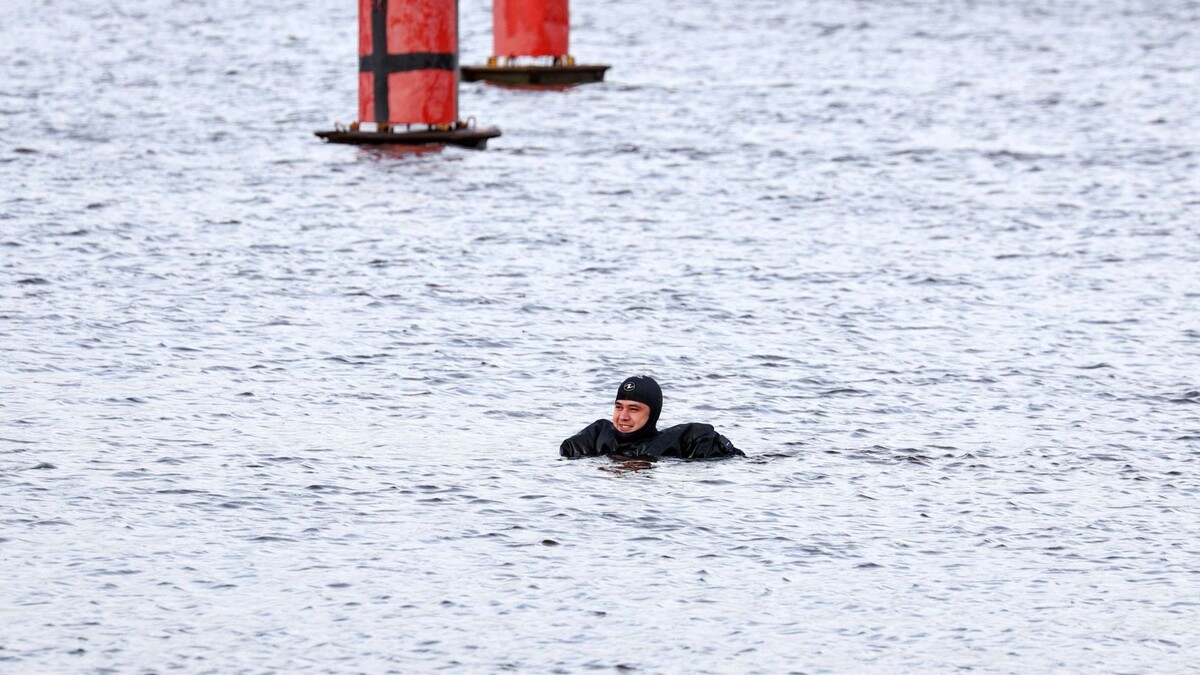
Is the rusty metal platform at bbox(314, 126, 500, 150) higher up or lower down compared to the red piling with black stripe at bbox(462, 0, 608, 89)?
lower down

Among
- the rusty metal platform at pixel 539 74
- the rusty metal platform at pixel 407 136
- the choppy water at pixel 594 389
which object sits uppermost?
the rusty metal platform at pixel 539 74

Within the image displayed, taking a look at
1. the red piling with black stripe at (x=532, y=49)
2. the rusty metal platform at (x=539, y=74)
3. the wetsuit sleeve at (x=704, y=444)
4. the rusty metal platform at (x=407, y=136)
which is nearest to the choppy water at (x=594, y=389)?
the wetsuit sleeve at (x=704, y=444)

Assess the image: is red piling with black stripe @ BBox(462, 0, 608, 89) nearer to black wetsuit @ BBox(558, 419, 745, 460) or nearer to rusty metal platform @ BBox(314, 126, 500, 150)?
rusty metal platform @ BBox(314, 126, 500, 150)

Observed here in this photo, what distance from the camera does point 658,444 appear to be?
15297mm

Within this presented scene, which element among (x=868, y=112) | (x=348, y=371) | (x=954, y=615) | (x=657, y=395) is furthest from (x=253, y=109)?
(x=954, y=615)

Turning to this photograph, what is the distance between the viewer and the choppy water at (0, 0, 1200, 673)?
38.6ft

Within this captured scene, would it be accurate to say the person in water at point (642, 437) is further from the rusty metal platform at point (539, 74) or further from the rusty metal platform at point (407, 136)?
the rusty metal platform at point (539, 74)

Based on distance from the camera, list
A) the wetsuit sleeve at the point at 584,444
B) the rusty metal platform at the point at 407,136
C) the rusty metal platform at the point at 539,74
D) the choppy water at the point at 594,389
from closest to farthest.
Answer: the choppy water at the point at 594,389 → the wetsuit sleeve at the point at 584,444 → the rusty metal platform at the point at 407,136 → the rusty metal platform at the point at 539,74

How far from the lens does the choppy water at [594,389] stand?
11766 mm

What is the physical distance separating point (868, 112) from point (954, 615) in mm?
26777

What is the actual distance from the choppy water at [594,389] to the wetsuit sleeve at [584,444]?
0.64 ft

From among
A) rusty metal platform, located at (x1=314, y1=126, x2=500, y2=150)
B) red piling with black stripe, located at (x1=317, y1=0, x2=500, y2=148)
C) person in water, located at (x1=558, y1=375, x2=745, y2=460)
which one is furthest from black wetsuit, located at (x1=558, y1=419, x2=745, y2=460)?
rusty metal platform, located at (x1=314, y1=126, x2=500, y2=150)

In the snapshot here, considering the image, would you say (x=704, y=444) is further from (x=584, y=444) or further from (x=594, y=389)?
(x=594, y=389)

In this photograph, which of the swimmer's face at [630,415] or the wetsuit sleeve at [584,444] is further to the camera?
the wetsuit sleeve at [584,444]
